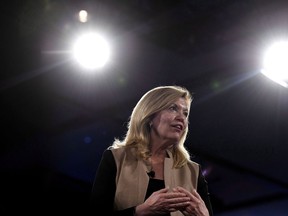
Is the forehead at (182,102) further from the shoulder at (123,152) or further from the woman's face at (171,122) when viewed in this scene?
the shoulder at (123,152)

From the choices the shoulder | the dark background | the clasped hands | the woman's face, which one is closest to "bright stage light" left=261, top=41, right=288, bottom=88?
the dark background

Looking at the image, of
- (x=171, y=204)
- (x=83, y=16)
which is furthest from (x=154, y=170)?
(x=83, y=16)

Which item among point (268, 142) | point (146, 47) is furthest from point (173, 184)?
point (268, 142)

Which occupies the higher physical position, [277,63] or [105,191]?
[277,63]

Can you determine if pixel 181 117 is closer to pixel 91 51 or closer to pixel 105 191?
pixel 105 191

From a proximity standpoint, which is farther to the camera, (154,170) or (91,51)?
(91,51)

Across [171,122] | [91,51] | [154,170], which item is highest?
[91,51]

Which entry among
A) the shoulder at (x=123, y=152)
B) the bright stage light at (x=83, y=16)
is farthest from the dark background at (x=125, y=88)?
the shoulder at (x=123, y=152)

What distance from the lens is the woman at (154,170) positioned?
4.18 ft

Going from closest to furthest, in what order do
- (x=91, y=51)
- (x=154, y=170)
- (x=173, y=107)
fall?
(x=154, y=170), (x=173, y=107), (x=91, y=51)

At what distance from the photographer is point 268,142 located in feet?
12.5

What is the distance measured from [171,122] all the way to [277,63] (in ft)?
5.58

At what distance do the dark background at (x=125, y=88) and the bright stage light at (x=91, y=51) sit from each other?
0.20 ft

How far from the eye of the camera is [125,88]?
3.37m
